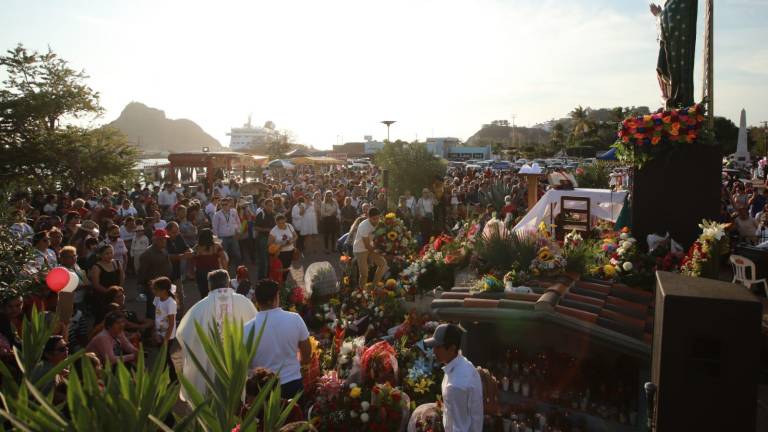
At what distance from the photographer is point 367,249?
871 centimetres

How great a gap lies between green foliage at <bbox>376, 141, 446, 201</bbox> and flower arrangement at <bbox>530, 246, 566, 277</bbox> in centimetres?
1340

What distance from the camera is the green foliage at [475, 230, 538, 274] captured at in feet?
19.5

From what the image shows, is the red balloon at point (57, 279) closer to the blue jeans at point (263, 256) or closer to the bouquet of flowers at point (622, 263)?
the blue jeans at point (263, 256)

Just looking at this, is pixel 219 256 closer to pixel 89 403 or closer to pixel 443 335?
pixel 443 335

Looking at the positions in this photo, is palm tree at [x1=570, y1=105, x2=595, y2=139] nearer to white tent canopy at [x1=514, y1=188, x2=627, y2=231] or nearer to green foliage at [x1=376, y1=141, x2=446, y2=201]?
green foliage at [x1=376, y1=141, x2=446, y2=201]

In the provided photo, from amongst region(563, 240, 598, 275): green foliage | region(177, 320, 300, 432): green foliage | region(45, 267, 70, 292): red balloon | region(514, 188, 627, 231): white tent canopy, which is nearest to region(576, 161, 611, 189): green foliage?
region(514, 188, 627, 231): white tent canopy

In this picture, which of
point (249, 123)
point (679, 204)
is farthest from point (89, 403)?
point (249, 123)

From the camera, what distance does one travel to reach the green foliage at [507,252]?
19.5 feet

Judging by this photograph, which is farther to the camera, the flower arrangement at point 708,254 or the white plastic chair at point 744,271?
the white plastic chair at point 744,271

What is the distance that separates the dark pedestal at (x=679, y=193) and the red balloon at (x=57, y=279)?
7.19 m

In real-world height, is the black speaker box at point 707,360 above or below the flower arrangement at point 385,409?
above

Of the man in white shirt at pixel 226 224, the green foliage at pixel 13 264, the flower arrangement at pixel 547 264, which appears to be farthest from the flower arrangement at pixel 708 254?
the man in white shirt at pixel 226 224

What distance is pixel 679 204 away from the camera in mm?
7508

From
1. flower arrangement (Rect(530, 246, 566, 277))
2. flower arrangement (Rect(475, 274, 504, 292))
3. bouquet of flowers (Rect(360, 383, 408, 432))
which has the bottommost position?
bouquet of flowers (Rect(360, 383, 408, 432))
